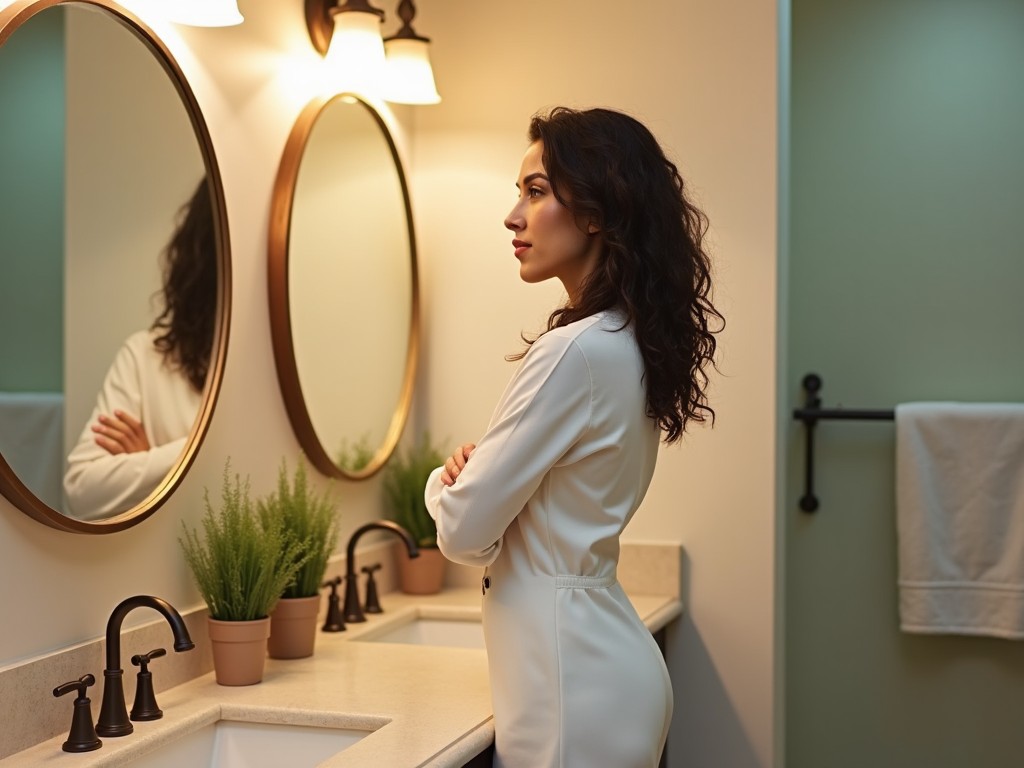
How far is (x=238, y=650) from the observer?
175cm

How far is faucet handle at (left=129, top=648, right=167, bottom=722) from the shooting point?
1.58 meters

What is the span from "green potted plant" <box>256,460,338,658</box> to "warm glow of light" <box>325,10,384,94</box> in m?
0.80

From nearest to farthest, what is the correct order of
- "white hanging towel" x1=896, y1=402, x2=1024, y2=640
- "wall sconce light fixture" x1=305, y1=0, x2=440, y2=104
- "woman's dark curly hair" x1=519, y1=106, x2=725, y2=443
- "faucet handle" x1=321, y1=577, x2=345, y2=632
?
"woman's dark curly hair" x1=519, y1=106, x2=725, y2=443
"faucet handle" x1=321, y1=577, x2=345, y2=632
"wall sconce light fixture" x1=305, y1=0, x2=440, y2=104
"white hanging towel" x1=896, y1=402, x2=1024, y2=640

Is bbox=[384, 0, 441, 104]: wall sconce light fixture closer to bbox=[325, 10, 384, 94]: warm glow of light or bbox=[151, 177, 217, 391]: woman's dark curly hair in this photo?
bbox=[325, 10, 384, 94]: warm glow of light

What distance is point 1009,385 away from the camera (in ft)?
9.23

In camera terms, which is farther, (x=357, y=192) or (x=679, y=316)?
(x=357, y=192)

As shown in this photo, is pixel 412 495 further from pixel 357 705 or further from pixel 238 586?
pixel 357 705

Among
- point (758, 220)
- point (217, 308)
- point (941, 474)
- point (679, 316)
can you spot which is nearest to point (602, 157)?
point (679, 316)

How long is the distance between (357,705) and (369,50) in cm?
127

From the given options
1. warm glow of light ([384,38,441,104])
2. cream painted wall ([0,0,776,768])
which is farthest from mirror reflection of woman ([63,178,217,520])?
warm glow of light ([384,38,441,104])

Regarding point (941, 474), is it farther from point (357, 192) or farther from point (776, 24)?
point (357, 192)

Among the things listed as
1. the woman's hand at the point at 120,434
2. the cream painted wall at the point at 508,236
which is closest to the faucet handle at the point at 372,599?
the cream painted wall at the point at 508,236

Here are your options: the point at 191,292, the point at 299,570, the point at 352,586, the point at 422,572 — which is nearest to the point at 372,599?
the point at 352,586

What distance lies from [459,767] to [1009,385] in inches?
75.8
